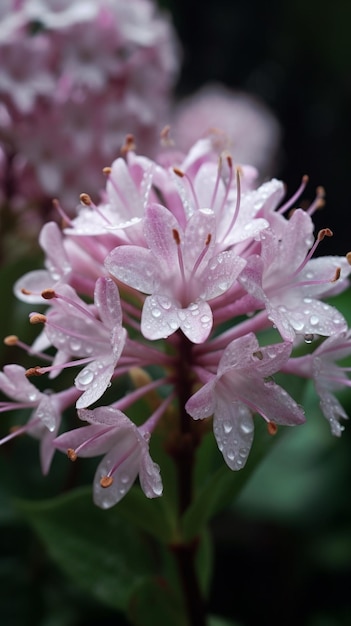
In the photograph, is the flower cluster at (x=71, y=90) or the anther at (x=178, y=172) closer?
the anther at (x=178, y=172)

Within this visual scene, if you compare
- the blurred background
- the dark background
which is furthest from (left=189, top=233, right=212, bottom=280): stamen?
the dark background

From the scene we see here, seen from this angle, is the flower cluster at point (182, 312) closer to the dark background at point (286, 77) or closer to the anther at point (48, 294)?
the anther at point (48, 294)

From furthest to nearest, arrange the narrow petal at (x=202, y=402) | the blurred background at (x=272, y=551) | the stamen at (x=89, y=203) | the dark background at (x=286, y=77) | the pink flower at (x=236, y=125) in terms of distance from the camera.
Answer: the dark background at (x=286, y=77) < the pink flower at (x=236, y=125) < the blurred background at (x=272, y=551) < the stamen at (x=89, y=203) < the narrow petal at (x=202, y=402)

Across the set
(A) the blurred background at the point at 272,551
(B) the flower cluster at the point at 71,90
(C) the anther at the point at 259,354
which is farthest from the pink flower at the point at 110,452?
(B) the flower cluster at the point at 71,90

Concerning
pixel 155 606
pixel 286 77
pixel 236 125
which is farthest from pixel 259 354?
pixel 286 77

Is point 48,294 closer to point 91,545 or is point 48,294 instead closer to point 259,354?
point 259,354

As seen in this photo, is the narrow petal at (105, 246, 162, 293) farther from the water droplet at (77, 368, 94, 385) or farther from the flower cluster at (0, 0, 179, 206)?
the flower cluster at (0, 0, 179, 206)

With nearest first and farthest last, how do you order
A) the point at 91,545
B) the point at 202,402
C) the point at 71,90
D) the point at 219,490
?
the point at 202,402 → the point at 219,490 → the point at 91,545 → the point at 71,90
